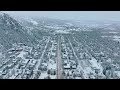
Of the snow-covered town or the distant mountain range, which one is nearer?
the snow-covered town

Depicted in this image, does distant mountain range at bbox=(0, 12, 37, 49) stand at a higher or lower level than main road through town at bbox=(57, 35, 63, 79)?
higher

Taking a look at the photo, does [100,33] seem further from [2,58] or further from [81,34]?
[2,58]

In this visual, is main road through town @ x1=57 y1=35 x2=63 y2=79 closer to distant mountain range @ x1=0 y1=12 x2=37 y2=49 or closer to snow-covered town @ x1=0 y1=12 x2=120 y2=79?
snow-covered town @ x1=0 y1=12 x2=120 y2=79

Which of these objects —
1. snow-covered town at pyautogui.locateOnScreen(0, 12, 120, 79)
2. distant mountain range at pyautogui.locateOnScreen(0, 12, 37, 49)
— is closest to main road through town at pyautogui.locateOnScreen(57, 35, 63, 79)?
snow-covered town at pyautogui.locateOnScreen(0, 12, 120, 79)

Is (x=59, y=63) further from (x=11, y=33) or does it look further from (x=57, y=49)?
(x=11, y=33)

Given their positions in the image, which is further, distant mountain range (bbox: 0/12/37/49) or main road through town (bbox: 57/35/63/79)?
distant mountain range (bbox: 0/12/37/49)

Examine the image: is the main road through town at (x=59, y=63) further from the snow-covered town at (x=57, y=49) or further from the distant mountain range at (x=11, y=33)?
the distant mountain range at (x=11, y=33)

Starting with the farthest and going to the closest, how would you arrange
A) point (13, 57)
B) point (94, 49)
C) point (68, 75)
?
point (94, 49), point (13, 57), point (68, 75)

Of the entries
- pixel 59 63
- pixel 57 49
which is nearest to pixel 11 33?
pixel 57 49
